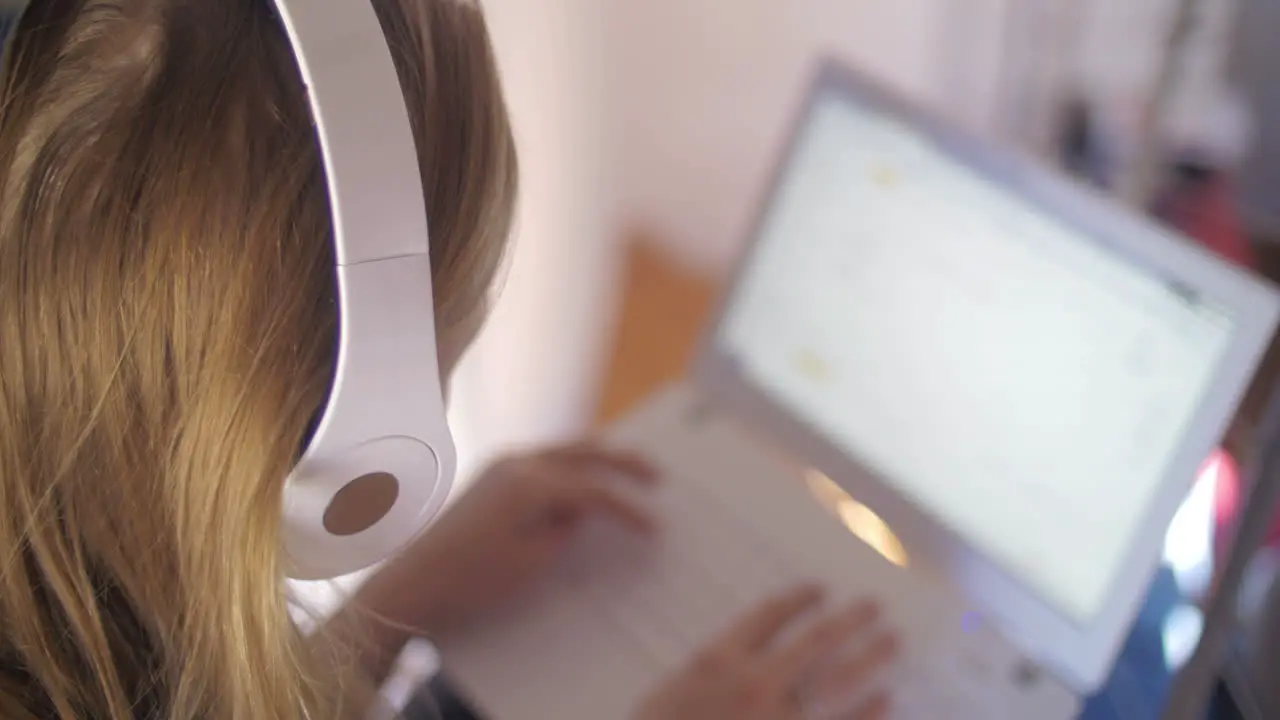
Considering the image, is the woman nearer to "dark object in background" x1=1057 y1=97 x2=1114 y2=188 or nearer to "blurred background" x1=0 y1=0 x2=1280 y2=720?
"blurred background" x1=0 y1=0 x2=1280 y2=720

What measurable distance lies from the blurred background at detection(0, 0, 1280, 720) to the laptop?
0.73 feet

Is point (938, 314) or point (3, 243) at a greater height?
point (3, 243)

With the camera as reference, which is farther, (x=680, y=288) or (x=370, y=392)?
(x=680, y=288)

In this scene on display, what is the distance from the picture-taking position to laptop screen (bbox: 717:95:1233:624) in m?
0.50

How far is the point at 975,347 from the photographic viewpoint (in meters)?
0.56

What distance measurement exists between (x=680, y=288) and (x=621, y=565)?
0.56 meters

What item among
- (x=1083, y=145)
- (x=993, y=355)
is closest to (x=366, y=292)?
(x=993, y=355)

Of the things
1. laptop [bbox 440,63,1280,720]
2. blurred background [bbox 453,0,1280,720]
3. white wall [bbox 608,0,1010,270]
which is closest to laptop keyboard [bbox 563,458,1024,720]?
laptop [bbox 440,63,1280,720]

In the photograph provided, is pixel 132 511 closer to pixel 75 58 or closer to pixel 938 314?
pixel 75 58

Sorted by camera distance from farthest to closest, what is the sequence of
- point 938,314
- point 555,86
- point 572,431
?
1. point 572,431
2. point 555,86
3. point 938,314

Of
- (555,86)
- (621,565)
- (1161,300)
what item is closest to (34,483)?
(621,565)

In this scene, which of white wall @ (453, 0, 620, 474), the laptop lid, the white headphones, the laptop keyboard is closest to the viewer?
the white headphones

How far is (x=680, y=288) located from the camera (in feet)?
3.87

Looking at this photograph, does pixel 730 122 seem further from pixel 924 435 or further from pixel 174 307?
pixel 174 307
